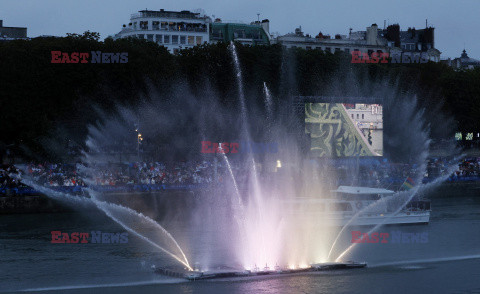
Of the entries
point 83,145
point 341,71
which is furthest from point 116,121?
point 341,71

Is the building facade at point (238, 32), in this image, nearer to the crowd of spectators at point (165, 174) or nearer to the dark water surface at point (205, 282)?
the crowd of spectators at point (165, 174)

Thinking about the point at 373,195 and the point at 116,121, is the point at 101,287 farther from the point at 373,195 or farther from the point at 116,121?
the point at 116,121

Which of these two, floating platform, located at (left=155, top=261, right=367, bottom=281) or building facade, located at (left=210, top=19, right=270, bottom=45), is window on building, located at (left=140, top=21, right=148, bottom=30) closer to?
building facade, located at (left=210, top=19, right=270, bottom=45)

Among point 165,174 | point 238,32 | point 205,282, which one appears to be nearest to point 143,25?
point 238,32

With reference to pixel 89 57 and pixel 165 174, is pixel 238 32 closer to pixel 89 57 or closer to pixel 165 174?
pixel 89 57

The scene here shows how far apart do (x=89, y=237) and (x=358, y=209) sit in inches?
774

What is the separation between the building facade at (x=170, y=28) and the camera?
14225 centimetres

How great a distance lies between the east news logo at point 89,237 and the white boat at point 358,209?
12.1 metres

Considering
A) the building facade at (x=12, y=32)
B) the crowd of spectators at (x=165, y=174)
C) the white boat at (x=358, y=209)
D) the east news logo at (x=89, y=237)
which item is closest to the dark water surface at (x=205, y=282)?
the east news logo at (x=89, y=237)

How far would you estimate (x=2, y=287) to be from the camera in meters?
40.4

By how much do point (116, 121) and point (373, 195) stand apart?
128 feet

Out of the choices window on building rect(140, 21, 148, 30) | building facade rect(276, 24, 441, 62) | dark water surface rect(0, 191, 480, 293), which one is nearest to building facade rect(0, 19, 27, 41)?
window on building rect(140, 21, 148, 30)

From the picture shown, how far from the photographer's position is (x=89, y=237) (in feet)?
192

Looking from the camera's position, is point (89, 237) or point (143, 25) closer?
point (89, 237)
